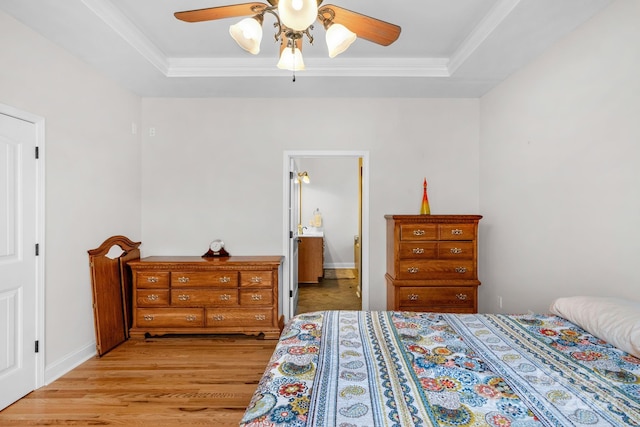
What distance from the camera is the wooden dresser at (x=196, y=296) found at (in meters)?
3.51

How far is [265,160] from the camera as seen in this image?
3982mm

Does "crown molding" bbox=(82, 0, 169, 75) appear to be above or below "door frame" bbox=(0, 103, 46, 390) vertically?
above

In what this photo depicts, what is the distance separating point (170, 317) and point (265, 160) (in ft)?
6.32

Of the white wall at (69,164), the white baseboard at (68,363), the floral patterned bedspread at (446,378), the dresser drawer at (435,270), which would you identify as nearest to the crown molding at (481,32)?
the dresser drawer at (435,270)

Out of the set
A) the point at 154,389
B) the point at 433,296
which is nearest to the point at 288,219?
the point at 433,296

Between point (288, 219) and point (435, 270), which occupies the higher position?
point (288, 219)

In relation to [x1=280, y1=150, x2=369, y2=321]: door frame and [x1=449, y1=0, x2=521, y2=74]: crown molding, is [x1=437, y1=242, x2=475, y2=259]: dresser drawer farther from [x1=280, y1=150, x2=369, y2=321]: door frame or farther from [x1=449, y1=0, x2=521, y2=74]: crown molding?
[x1=449, y1=0, x2=521, y2=74]: crown molding

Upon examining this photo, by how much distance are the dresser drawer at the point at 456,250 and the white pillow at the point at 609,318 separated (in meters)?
1.46

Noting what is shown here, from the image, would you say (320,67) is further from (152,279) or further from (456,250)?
(152,279)

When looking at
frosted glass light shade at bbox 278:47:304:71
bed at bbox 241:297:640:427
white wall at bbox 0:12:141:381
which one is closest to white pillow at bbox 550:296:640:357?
bed at bbox 241:297:640:427

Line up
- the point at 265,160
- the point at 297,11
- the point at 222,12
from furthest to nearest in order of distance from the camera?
the point at 265,160 < the point at 222,12 < the point at 297,11

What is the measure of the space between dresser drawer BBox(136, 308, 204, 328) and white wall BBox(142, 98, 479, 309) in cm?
71

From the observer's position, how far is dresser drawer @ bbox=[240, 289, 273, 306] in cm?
353

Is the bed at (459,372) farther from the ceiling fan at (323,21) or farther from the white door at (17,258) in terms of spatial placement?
the white door at (17,258)
